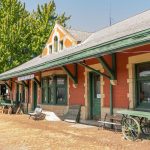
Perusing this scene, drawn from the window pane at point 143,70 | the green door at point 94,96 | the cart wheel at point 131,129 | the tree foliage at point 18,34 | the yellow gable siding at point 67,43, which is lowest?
the cart wheel at point 131,129

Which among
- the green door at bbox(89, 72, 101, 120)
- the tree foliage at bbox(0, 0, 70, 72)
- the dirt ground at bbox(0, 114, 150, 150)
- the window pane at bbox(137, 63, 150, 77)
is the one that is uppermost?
the tree foliage at bbox(0, 0, 70, 72)

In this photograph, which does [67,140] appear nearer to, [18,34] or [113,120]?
[113,120]

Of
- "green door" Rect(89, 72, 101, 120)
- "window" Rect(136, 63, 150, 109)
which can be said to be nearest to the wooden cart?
"window" Rect(136, 63, 150, 109)

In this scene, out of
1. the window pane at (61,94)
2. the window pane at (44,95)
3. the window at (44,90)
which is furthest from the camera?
the window pane at (44,95)

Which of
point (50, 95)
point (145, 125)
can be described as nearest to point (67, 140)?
point (145, 125)

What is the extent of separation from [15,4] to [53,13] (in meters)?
6.49

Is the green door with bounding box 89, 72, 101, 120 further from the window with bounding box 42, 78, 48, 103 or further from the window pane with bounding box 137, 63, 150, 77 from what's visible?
the window with bounding box 42, 78, 48, 103

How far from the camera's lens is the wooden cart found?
9.16m

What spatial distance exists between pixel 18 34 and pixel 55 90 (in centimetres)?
1423

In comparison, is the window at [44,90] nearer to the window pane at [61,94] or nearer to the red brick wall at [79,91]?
the window pane at [61,94]

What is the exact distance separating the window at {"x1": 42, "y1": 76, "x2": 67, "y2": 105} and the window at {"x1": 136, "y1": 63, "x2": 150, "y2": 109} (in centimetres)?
603

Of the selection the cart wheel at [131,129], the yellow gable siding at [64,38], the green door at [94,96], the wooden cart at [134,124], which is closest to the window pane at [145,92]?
the wooden cart at [134,124]

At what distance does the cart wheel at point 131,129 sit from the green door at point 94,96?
438 centimetres

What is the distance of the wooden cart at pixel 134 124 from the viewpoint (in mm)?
9164
